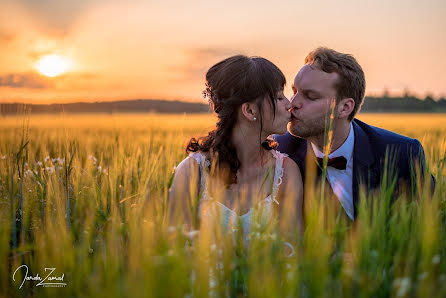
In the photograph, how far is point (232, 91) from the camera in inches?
101

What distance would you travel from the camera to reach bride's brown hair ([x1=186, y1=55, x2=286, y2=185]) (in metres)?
2.55

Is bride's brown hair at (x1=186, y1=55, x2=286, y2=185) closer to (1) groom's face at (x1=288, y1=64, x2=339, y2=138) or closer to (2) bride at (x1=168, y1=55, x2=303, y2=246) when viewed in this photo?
(2) bride at (x1=168, y1=55, x2=303, y2=246)

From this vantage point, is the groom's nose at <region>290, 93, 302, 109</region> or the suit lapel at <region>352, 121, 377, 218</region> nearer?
the suit lapel at <region>352, 121, 377, 218</region>

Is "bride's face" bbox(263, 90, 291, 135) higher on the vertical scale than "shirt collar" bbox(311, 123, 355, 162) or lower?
higher

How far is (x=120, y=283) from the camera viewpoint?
1.21 metres

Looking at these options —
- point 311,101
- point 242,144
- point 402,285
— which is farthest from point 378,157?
point 402,285

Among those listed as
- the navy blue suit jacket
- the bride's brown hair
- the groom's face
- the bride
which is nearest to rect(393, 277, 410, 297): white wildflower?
the bride

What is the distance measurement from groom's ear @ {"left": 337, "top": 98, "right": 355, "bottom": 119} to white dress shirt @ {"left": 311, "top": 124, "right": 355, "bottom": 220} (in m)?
0.14

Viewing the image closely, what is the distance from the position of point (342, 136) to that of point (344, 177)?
36 centimetres

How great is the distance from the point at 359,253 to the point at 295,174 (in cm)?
139

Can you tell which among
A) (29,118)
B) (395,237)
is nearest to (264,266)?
(395,237)

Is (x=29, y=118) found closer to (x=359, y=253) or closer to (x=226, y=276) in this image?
(x=226, y=276)

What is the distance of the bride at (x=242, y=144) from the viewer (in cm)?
254

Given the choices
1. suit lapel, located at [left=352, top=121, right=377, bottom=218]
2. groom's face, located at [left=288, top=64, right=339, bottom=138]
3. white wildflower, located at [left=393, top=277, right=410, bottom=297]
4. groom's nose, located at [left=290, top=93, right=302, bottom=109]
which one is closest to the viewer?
white wildflower, located at [left=393, top=277, right=410, bottom=297]
